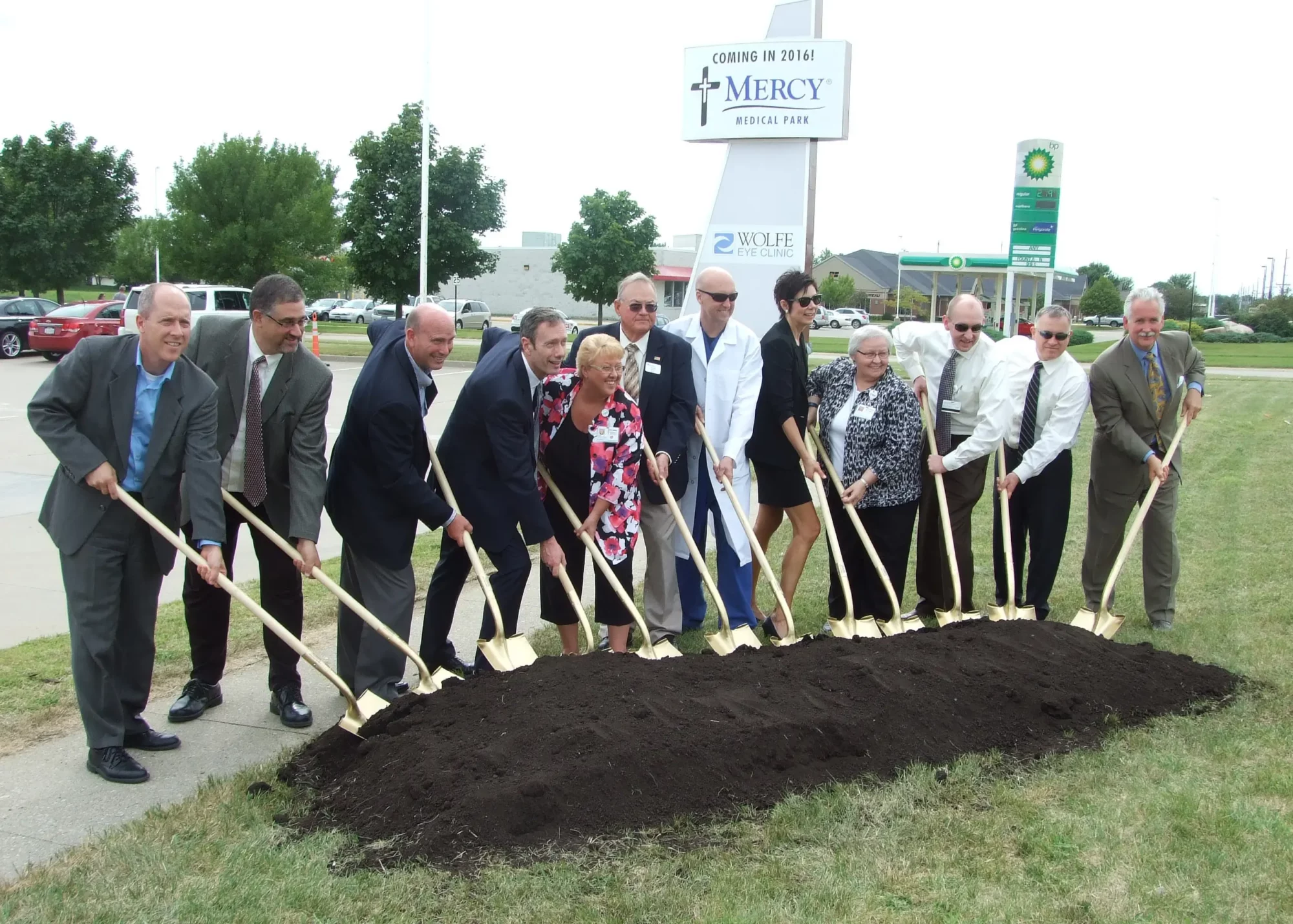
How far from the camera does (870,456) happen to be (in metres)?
6.04

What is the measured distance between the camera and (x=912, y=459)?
6.10 meters

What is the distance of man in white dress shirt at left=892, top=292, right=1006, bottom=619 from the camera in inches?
242

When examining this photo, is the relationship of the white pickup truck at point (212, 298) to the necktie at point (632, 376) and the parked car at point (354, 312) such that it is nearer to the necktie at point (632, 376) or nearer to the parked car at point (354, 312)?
the necktie at point (632, 376)

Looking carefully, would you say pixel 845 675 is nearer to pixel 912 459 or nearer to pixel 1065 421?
pixel 912 459

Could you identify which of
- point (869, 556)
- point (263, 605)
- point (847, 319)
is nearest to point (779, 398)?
point (869, 556)

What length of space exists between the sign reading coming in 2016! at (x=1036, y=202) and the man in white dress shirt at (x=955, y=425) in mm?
10600

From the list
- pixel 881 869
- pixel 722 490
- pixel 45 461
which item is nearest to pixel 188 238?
pixel 45 461

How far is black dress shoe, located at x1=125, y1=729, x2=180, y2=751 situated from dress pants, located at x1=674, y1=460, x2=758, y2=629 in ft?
8.70

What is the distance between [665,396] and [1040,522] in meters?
2.39

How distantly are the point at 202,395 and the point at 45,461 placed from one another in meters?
8.58

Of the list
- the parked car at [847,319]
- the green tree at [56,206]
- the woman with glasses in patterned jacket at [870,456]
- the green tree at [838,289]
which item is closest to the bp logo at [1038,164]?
the woman with glasses in patterned jacket at [870,456]

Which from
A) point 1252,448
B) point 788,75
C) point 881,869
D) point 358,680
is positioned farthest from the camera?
point 1252,448

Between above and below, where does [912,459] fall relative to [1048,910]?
above

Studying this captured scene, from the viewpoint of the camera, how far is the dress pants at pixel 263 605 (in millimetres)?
4953
